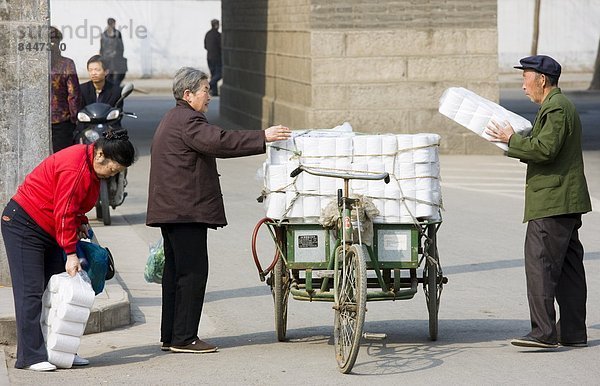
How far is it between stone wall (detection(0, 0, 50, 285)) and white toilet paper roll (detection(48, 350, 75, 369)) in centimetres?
206

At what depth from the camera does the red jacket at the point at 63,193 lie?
7.38 metres

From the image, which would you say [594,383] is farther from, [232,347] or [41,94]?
[41,94]

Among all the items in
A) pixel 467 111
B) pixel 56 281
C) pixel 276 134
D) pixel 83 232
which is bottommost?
pixel 56 281

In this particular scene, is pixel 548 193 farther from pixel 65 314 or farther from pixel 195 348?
pixel 65 314

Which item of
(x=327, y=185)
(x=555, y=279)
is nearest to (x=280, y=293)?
(x=327, y=185)

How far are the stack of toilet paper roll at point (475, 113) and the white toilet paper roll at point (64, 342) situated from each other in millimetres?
2582

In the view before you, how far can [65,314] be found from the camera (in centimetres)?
743

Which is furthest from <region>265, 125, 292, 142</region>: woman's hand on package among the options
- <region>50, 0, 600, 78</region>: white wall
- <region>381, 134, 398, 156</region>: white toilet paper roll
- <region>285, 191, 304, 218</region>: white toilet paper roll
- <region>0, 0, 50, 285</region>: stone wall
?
<region>50, 0, 600, 78</region>: white wall

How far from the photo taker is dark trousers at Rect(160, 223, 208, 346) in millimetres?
8055

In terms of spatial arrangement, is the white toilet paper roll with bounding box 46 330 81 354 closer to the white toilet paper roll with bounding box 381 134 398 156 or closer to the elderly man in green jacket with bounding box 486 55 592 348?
the white toilet paper roll with bounding box 381 134 398 156

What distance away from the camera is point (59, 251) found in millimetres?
7699

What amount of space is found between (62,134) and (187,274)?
20.8 feet

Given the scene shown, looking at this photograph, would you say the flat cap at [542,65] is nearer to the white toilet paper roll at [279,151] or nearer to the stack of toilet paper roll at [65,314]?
the white toilet paper roll at [279,151]

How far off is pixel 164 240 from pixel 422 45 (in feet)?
42.1
